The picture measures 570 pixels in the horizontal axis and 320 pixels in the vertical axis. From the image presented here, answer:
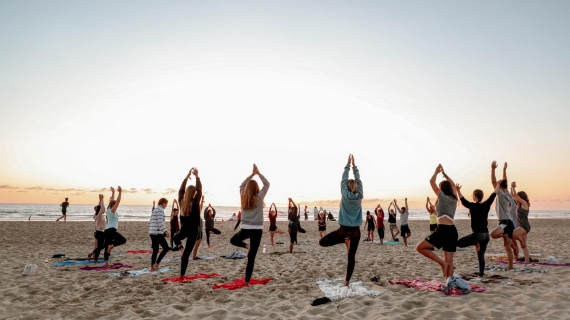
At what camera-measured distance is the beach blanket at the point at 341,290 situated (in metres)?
6.08

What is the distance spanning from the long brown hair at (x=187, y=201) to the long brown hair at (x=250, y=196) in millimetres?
1453

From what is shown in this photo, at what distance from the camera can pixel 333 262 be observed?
35.3 feet

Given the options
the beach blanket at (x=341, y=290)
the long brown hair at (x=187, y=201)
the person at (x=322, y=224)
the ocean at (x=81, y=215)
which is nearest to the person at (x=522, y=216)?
the beach blanket at (x=341, y=290)

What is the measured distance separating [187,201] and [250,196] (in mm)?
1735

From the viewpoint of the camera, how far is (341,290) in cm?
648

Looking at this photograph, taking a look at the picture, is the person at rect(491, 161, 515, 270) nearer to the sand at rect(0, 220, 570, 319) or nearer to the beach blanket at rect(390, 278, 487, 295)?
the sand at rect(0, 220, 570, 319)

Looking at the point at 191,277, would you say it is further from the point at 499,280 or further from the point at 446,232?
the point at 499,280

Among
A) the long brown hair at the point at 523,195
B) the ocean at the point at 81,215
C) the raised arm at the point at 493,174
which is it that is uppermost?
the raised arm at the point at 493,174

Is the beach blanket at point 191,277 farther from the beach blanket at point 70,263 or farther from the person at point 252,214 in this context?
the beach blanket at point 70,263

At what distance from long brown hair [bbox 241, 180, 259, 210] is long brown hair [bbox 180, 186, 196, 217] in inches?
57.2

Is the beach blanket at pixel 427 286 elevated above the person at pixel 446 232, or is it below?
below

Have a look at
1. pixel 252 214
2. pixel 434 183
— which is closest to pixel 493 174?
pixel 434 183

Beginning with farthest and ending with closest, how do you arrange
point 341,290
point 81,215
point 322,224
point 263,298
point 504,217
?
point 81,215, point 322,224, point 504,217, point 341,290, point 263,298

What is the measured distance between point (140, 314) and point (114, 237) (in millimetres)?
5846
